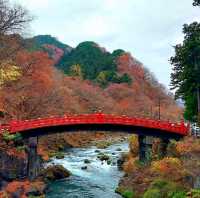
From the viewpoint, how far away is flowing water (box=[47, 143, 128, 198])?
170ft

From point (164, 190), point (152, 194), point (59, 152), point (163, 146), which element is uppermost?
point (163, 146)

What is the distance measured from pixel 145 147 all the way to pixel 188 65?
1399 centimetres

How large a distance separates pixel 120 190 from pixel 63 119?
12.1m

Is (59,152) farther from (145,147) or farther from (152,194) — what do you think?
(152,194)

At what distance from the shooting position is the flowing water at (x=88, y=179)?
Answer: 170ft

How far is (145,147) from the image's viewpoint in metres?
62.0

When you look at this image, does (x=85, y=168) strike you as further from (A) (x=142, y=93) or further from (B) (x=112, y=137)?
(A) (x=142, y=93)

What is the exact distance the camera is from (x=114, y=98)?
14700 centimetres

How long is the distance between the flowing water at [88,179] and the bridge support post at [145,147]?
3959 millimetres

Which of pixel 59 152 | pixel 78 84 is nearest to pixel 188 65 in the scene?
pixel 59 152

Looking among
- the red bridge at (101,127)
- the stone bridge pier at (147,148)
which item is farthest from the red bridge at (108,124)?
the stone bridge pier at (147,148)

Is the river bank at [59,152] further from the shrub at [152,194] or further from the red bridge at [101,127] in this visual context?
the shrub at [152,194]

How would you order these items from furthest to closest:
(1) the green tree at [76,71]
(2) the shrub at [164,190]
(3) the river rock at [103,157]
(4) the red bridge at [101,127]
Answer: (1) the green tree at [76,71]
(3) the river rock at [103,157]
(4) the red bridge at [101,127]
(2) the shrub at [164,190]

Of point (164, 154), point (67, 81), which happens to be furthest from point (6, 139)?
point (67, 81)
